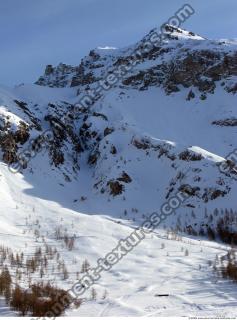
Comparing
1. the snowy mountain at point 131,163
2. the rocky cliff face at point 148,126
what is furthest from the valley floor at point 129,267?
the rocky cliff face at point 148,126

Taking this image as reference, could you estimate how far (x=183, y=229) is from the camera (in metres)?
18.2

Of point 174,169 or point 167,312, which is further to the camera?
point 174,169

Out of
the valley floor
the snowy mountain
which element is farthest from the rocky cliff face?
the valley floor

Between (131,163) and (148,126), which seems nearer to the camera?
(131,163)

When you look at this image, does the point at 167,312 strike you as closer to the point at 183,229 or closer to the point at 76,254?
the point at 76,254

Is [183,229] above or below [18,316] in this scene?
above

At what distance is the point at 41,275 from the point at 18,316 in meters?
2.56

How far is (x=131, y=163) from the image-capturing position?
81.9ft

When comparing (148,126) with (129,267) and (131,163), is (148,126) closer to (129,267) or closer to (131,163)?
(131,163)

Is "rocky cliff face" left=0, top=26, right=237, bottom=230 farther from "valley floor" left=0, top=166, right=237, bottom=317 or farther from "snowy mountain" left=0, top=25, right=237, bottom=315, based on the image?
"valley floor" left=0, top=166, right=237, bottom=317

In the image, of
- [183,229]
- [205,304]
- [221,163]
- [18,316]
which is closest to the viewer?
[18,316]

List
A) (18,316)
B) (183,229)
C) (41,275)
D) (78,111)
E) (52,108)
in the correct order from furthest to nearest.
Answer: (78,111) → (52,108) → (183,229) → (41,275) → (18,316)

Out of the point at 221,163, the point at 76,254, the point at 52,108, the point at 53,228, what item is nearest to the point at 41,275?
the point at 76,254

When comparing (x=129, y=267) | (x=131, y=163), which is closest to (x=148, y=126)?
(x=131, y=163)
